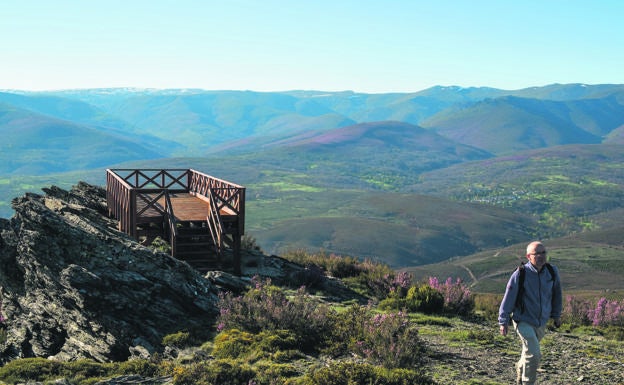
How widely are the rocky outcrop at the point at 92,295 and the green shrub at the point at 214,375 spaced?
2781 mm

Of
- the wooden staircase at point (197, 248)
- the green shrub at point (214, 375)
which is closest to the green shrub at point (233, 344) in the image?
the green shrub at point (214, 375)

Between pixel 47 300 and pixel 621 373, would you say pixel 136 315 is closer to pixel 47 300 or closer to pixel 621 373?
pixel 47 300

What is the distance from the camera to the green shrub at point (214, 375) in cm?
811

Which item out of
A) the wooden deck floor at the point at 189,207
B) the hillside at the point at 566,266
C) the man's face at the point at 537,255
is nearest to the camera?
the man's face at the point at 537,255

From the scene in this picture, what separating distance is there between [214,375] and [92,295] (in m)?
4.69

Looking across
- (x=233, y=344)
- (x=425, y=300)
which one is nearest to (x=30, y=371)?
(x=233, y=344)

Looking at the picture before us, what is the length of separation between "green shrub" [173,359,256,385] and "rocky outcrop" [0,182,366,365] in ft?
8.78

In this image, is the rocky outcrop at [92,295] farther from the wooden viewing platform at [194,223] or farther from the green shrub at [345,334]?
the wooden viewing platform at [194,223]

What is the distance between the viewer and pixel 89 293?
1158 cm

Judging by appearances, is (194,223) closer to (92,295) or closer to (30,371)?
(92,295)

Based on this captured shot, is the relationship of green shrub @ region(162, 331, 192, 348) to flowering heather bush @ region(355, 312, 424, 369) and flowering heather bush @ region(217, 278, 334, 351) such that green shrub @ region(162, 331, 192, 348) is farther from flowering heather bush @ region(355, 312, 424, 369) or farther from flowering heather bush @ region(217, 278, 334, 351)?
flowering heather bush @ region(355, 312, 424, 369)

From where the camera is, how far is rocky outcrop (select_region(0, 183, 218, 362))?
1138cm

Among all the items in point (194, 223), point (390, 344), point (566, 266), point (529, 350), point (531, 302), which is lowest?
point (566, 266)

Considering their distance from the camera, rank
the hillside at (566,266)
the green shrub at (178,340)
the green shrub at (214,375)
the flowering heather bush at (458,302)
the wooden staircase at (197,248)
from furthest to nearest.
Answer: the hillside at (566,266), the wooden staircase at (197,248), the flowering heather bush at (458,302), the green shrub at (178,340), the green shrub at (214,375)
